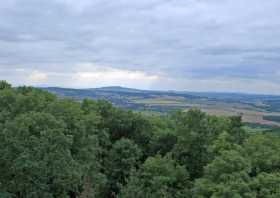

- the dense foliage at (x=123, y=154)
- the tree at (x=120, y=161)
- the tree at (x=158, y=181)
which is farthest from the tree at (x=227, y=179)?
the tree at (x=120, y=161)

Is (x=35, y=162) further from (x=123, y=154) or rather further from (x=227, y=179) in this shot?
(x=227, y=179)

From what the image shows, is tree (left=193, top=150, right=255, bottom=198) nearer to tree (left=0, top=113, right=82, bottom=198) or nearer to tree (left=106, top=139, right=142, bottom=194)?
tree (left=0, top=113, right=82, bottom=198)

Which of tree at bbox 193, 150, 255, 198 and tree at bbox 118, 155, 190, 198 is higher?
tree at bbox 193, 150, 255, 198

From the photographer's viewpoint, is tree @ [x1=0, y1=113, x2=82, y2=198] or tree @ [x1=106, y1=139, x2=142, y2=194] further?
tree @ [x1=106, y1=139, x2=142, y2=194]

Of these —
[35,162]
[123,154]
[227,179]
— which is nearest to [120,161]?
[123,154]

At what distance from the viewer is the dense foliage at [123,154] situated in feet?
117

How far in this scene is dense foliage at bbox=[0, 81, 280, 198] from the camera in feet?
117

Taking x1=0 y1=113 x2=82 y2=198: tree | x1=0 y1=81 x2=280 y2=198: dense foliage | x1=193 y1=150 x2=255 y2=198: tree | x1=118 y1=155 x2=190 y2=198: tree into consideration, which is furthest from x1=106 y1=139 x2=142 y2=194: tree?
x1=193 y1=150 x2=255 y2=198: tree

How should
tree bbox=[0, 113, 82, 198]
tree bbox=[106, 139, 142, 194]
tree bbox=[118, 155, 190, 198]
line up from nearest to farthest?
1. tree bbox=[0, 113, 82, 198]
2. tree bbox=[118, 155, 190, 198]
3. tree bbox=[106, 139, 142, 194]

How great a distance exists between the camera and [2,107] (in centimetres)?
4656

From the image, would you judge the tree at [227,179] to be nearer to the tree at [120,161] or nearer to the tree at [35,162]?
the tree at [35,162]

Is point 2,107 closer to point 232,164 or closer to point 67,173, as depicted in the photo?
point 67,173

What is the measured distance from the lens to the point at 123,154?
161ft

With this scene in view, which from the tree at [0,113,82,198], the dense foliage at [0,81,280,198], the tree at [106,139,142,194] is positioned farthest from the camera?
the tree at [106,139,142,194]
